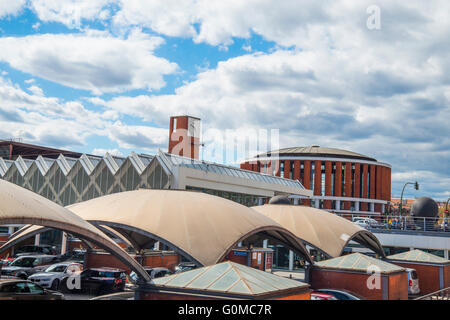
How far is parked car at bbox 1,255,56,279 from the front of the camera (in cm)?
2799

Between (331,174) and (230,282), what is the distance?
272 feet

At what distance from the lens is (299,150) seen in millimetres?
101625

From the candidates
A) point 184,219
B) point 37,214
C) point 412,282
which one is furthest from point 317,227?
point 37,214

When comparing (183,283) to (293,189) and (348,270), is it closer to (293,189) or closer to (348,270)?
(348,270)

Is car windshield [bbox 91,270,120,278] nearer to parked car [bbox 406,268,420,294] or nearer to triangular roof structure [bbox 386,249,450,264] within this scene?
parked car [bbox 406,268,420,294]

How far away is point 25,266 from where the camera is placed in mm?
31094

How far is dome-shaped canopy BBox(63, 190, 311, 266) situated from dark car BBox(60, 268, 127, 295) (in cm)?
281

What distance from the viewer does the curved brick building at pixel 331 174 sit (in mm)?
92188

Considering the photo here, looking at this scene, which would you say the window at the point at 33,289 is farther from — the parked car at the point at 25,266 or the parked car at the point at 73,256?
the parked car at the point at 73,256

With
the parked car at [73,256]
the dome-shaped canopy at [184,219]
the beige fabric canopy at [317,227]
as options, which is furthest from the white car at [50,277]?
the beige fabric canopy at [317,227]

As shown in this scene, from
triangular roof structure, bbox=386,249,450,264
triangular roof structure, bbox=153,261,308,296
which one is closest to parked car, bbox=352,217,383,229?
triangular roof structure, bbox=386,249,450,264

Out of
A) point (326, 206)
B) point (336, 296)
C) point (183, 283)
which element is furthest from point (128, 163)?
point (326, 206)

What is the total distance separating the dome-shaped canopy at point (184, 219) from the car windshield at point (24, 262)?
7.40 meters

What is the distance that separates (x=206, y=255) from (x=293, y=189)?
43.8 metres
